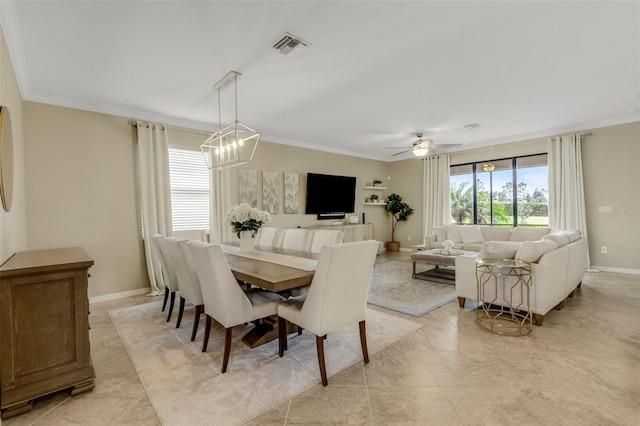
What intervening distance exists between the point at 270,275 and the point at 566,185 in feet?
20.4

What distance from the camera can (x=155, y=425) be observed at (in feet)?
5.63

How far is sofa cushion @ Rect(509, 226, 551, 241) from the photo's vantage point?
17.3 feet

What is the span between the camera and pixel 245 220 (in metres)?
3.23

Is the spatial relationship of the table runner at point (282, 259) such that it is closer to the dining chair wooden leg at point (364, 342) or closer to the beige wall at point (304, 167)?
the dining chair wooden leg at point (364, 342)

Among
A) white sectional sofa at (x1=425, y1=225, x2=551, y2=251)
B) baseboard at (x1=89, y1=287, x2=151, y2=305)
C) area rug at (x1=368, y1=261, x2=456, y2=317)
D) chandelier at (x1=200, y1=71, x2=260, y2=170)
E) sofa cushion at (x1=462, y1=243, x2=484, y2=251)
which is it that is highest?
chandelier at (x1=200, y1=71, x2=260, y2=170)

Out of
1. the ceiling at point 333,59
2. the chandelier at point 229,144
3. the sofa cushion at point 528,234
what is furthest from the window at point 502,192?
the chandelier at point 229,144

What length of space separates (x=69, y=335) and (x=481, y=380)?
2881mm

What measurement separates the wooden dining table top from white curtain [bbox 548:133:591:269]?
5857 mm

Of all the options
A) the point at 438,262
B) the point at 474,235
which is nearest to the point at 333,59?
the point at 438,262

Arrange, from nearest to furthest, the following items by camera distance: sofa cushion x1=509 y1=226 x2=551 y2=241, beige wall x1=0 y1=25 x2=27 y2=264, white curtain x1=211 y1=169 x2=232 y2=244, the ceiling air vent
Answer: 1. beige wall x1=0 y1=25 x2=27 y2=264
2. the ceiling air vent
3. white curtain x1=211 y1=169 x2=232 y2=244
4. sofa cushion x1=509 y1=226 x2=551 y2=241

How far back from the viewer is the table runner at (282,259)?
251 centimetres

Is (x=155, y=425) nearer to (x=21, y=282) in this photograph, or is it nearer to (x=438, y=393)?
(x=21, y=282)

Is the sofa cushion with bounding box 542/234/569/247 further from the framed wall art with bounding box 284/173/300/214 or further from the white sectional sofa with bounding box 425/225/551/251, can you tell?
the framed wall art with bounding box 284/173/300/214

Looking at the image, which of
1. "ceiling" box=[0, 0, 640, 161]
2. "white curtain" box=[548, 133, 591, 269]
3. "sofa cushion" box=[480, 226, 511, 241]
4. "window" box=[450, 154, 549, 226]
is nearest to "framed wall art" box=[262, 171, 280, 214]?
"ceiling" box=[0, 0, 640, 161]
